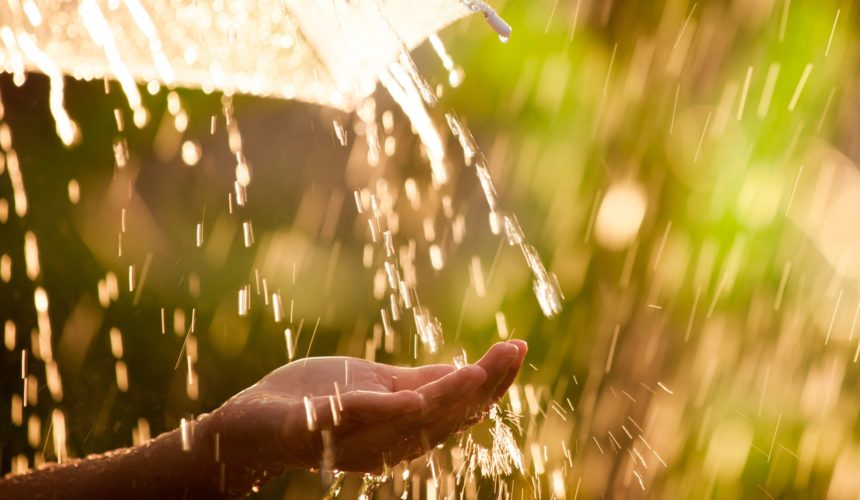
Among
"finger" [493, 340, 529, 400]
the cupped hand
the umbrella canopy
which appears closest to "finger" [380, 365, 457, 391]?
the cupped hand

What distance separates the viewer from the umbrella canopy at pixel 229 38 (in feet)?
9.09

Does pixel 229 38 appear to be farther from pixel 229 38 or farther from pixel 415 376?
pixel 415 376

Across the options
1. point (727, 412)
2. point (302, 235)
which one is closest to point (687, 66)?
point (727, 412)

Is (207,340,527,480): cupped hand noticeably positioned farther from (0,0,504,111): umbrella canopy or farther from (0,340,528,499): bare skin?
(0,0,504,111): umbrella canopy

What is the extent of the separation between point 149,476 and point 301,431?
0.52 meters

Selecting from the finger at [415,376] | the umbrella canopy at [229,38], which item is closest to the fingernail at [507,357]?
the finger at [415,376]

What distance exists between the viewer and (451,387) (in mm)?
1195

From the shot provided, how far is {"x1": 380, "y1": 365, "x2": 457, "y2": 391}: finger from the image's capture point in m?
Result: 1.57

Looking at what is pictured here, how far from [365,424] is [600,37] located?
3880 mm

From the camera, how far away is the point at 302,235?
4.78m

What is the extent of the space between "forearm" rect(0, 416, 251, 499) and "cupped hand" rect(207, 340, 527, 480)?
0.16 ft

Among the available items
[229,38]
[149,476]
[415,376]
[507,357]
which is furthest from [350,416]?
[229,38]

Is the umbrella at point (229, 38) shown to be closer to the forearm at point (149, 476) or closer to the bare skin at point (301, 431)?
the bare skin at point (301, 431)

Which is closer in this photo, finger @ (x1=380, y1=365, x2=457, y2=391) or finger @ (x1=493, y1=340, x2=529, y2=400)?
finger @ (x1=493, y1=340, x2=529, y2=400)
